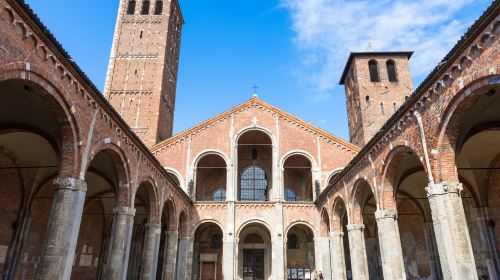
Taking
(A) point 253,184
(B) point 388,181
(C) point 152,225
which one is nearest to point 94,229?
(C) point 152,225

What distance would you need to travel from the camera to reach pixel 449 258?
861 cm

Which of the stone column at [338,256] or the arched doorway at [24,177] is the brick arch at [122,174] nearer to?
the arched doorway at [24,177]

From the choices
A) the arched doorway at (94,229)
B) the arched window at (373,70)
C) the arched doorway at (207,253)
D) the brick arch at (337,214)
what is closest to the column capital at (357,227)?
the brick arch at (337,214)

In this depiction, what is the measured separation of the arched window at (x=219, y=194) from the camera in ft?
84.6

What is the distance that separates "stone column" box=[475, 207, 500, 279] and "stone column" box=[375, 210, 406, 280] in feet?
18.5

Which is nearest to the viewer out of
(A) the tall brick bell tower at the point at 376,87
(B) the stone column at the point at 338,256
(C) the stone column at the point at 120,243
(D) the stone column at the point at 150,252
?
(C) the stone column at the point at 120,243

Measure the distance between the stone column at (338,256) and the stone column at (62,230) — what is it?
13370mm

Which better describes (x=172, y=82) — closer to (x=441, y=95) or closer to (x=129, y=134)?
(x=129, y=134)

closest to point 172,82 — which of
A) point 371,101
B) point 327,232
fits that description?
point 371,101

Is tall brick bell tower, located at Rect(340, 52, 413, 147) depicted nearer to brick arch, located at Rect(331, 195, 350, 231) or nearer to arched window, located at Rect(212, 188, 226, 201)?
brick arch, located at Rect(331, 195, 350, 231)

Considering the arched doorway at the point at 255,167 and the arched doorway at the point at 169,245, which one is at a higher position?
the arched doorway at the point at 255,167

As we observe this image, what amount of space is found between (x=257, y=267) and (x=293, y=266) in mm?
2471

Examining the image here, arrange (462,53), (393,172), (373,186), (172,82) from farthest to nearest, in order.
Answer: (172,82) → (373,186) → (393,172) → (462,53)

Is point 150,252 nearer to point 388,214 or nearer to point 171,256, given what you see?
point 171,256
